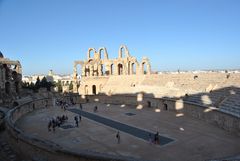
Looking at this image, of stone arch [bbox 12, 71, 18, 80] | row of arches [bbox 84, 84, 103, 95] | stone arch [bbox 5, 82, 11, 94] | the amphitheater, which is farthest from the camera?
row of arches [bbox 84, 84, 103, 95]

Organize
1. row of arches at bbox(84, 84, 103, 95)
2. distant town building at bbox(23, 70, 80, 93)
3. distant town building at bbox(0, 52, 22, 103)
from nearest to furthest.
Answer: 1. distant town building at bbox(0, 52, 22, 103)
2. row of arches at bbox(84, 84, 103, 95)
3. distant town building at bbox(23, 70, 80, 93)

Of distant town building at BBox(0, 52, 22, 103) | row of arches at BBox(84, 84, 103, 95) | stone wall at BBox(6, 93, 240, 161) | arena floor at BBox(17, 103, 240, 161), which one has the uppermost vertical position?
distant town building at BBox(0, 52, 22, 103)

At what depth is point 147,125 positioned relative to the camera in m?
17.2

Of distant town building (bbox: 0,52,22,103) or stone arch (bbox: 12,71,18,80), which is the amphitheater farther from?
stone arch (bbox: 12,71,18,80)

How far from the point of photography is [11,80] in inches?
1362

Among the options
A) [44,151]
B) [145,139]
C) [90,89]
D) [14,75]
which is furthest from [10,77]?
[145,139]

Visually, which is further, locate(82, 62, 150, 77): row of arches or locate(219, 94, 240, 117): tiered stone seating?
locate(82, 62, 150, 77): row of arches

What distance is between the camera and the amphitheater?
11.3 meters

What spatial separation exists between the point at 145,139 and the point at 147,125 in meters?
3.48

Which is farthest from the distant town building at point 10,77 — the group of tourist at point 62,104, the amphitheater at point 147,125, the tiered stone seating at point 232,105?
the tiered stone seating at point 232,105

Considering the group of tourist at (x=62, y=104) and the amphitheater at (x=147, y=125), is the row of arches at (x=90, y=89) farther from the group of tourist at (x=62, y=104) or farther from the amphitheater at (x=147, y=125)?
the group of tourist at (x=62, y=104)

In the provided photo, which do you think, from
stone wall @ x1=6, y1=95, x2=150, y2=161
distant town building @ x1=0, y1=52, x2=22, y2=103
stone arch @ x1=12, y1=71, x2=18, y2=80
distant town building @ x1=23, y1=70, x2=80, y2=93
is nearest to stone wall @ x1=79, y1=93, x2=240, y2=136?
stone wall @ x1=6, y1=95, x2=150, y2=161

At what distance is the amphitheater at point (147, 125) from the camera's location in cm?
1127

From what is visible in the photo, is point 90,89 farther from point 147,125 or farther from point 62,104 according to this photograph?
point 147,125
